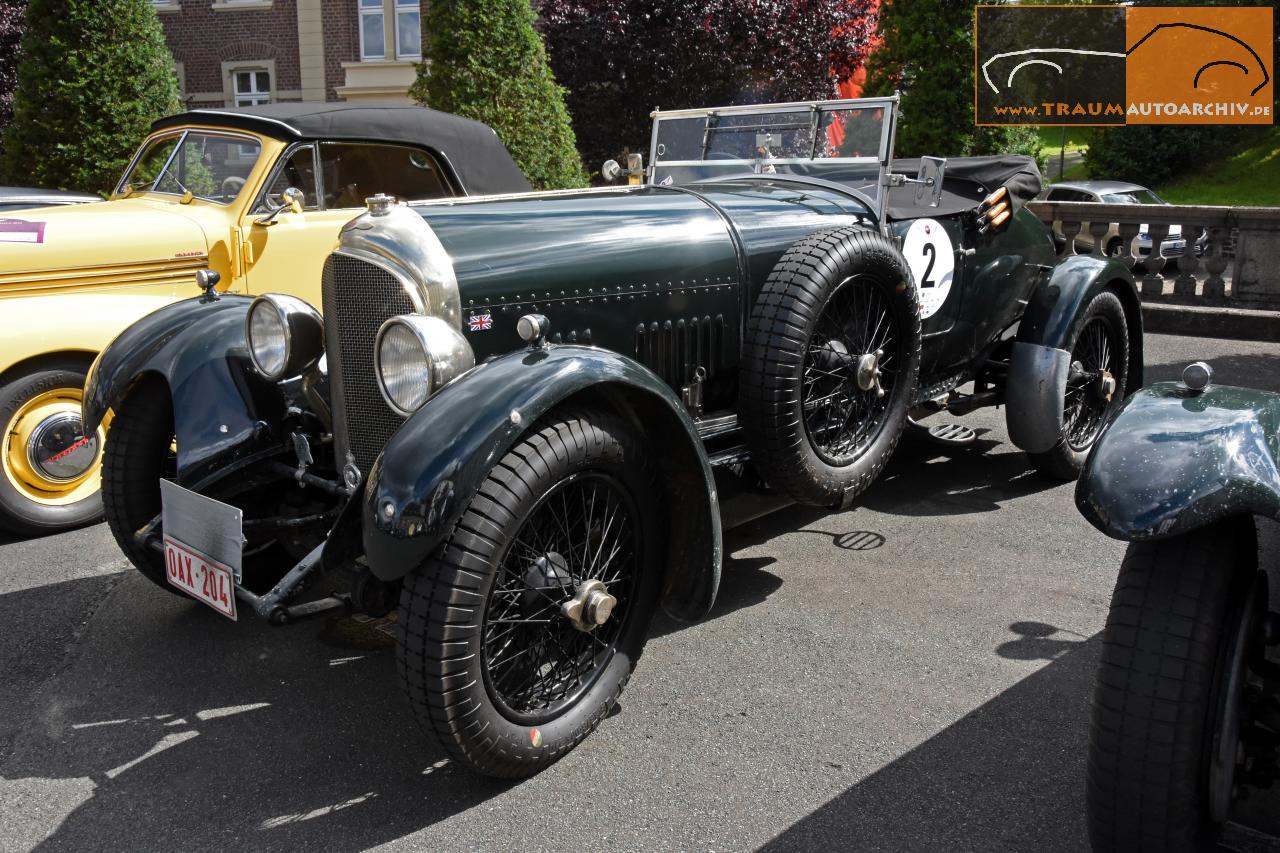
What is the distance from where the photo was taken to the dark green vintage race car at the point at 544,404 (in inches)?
101

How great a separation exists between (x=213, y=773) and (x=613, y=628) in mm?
1128

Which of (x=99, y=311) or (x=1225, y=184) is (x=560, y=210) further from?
(x=1225, y=184)

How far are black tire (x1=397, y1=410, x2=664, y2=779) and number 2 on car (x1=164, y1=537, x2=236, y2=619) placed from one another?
66 centimetres

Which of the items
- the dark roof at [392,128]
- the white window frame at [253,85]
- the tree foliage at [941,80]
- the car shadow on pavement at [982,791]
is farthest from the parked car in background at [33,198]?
the white window frame at [253,85]

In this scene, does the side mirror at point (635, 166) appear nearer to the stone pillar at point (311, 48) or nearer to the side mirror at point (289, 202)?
the side mirror at point (289, 202)

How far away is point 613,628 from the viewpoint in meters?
3.03

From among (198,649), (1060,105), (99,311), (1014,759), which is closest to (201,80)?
(1060,105)

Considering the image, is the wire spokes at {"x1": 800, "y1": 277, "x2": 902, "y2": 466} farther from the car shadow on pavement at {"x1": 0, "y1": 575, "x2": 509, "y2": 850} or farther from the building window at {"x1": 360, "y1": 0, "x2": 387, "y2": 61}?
the building window at {"x1": 360, "y1": 0, "x2": 387, "y2": 61}

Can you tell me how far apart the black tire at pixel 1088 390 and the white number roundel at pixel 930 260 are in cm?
78

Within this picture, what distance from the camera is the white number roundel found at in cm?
431

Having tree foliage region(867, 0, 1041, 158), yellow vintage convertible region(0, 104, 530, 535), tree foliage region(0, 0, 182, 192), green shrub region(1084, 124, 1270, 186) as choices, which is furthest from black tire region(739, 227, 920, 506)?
green shrub region(1084, 124, 1270, 186)

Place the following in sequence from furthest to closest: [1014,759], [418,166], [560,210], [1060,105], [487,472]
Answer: [1060,105] → [418,166] → [560,210] → [1014,759] → [487,472]

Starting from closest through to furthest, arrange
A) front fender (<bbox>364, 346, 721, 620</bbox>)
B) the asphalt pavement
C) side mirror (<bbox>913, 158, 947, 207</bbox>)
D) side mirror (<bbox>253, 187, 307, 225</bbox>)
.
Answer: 1. front fender (<bbox>364, 346, 721, 620</bbox>)
2. the asphalt pavement
3. side mirror (<bbox>913, 158, 947, 207</bbox>)
4. side mirror (<bbox>253, 187, 307, 225</bbox>)

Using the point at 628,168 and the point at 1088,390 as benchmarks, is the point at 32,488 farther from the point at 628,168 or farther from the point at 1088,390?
the point at 1088,390
